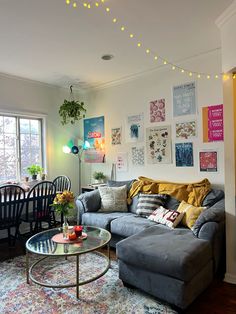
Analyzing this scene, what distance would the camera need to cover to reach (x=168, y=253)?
2246 millimetres

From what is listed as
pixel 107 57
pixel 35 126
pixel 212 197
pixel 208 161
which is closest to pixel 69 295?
pixel 212 197

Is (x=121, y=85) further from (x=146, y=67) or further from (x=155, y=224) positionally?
(x=155, y=224)

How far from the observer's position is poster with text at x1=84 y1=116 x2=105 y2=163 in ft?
16.4

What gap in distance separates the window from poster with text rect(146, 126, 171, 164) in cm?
205

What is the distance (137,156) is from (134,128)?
0.49 m

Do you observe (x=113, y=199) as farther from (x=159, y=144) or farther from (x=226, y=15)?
(x=226, y=15)

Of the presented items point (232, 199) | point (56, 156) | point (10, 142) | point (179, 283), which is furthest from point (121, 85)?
point (179, 283)

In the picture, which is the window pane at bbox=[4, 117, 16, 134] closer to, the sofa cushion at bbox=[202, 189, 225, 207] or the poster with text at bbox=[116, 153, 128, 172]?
the poster with text at bbox=[116, 153, 128, 172]

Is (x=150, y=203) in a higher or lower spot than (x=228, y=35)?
lower

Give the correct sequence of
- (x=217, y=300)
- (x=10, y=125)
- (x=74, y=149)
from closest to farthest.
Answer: (x=217, y=300)
(x=10, y=125)
(x=74, y=149)

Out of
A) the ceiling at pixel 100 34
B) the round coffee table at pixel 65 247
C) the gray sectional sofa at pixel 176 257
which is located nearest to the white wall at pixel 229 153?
the gray sectional sofa at pixel 176 257

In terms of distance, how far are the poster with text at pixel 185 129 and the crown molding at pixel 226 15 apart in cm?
139

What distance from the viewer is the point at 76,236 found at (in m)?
2.69

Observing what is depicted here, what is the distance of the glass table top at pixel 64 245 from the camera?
95.1 inches
